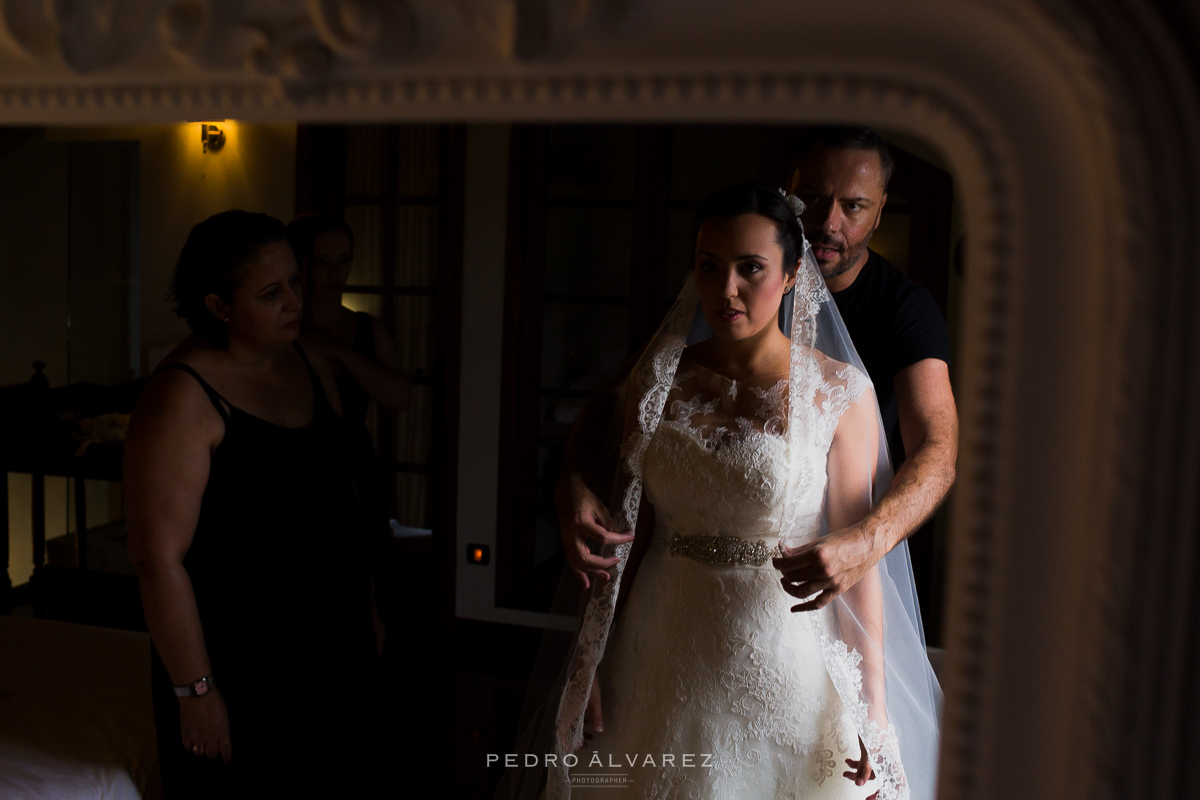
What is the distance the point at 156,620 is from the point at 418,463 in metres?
2.80

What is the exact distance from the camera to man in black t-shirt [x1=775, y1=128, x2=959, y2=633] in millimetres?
1553

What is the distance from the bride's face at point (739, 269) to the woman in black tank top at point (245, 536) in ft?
2.72

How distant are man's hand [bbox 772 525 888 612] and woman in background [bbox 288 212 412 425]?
1876 mm

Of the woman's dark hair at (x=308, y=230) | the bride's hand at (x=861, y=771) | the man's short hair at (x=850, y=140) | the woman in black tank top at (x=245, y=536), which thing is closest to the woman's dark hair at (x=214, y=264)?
the woman in black tank top at (x=245, y=536)

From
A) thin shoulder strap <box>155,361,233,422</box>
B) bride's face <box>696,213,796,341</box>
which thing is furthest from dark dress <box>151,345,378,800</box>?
bride's face <box>696,213,796,341</box>

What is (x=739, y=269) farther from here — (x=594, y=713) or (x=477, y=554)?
(x=477, y=554)

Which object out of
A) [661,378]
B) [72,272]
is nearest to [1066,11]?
[661,378]

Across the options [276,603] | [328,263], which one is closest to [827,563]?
[276,603]

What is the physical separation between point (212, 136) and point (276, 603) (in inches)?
133

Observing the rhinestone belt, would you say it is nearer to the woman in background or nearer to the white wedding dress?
the white wedding dress

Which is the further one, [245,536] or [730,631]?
[245,536]

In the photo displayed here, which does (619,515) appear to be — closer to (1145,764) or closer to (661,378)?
(661,378)

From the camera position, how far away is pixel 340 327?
3.37m

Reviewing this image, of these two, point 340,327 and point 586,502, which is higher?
point 340,327
